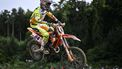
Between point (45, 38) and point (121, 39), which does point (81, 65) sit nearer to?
point (45, 38)

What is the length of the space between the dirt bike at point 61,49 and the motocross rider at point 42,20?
25 centimetres

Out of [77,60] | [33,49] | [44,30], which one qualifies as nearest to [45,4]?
[44,30]

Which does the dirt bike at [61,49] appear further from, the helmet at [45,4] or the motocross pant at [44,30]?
the helmet at [45,4]

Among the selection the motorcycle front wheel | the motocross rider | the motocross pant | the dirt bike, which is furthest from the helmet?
the motorcycle front wheel

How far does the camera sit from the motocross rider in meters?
17.5

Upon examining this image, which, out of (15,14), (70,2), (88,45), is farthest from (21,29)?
(88,45)

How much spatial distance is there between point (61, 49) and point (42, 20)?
124cm

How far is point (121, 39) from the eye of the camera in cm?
5066

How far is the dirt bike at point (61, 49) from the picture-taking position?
16.5 m

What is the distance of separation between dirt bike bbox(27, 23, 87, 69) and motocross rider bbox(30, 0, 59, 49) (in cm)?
25

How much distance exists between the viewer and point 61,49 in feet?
56.7

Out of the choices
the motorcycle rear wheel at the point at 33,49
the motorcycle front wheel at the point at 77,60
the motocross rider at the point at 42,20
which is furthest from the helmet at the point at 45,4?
the motorcycle front wheel at the point at 77,60

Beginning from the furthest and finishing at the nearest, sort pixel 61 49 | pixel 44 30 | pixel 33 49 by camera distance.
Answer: pixel 33 49 < pixel 44 30 < pixel 61 49

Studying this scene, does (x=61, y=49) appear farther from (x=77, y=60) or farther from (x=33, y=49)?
(x=33, y=49)
